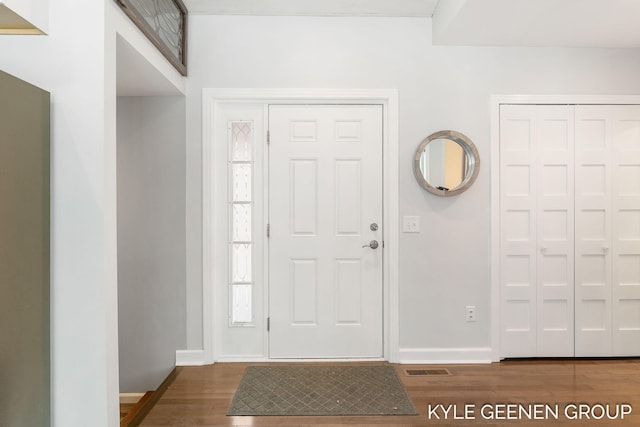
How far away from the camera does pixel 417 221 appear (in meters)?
2.88

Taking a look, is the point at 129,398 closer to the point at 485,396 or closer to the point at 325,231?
the point at 325,231

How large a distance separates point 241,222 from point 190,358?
1.06m

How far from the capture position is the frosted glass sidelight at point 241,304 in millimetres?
2926

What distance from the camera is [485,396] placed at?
2.38 m

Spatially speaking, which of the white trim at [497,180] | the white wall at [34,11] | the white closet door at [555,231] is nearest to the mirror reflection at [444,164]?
the white trim at [497,180]

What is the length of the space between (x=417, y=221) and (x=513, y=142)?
3.07 ft

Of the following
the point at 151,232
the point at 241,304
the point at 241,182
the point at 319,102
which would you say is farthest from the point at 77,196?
the point at 319,102

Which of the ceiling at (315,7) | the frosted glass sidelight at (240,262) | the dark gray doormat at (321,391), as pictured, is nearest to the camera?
the dark gray doormat at (321,391)

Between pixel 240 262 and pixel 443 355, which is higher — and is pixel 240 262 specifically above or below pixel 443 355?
above

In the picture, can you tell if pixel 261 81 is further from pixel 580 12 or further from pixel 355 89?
pixel 580 12

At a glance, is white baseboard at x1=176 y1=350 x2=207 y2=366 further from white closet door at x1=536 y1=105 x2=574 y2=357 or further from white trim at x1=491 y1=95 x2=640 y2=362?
white closet door at x1=536 y1=105 x2=574 y2=357

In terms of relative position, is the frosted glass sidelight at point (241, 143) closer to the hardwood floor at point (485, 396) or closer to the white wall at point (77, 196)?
the white wall at point (77, 196)

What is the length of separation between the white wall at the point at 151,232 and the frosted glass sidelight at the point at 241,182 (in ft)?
1.22

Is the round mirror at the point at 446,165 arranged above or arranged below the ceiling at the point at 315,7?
below
